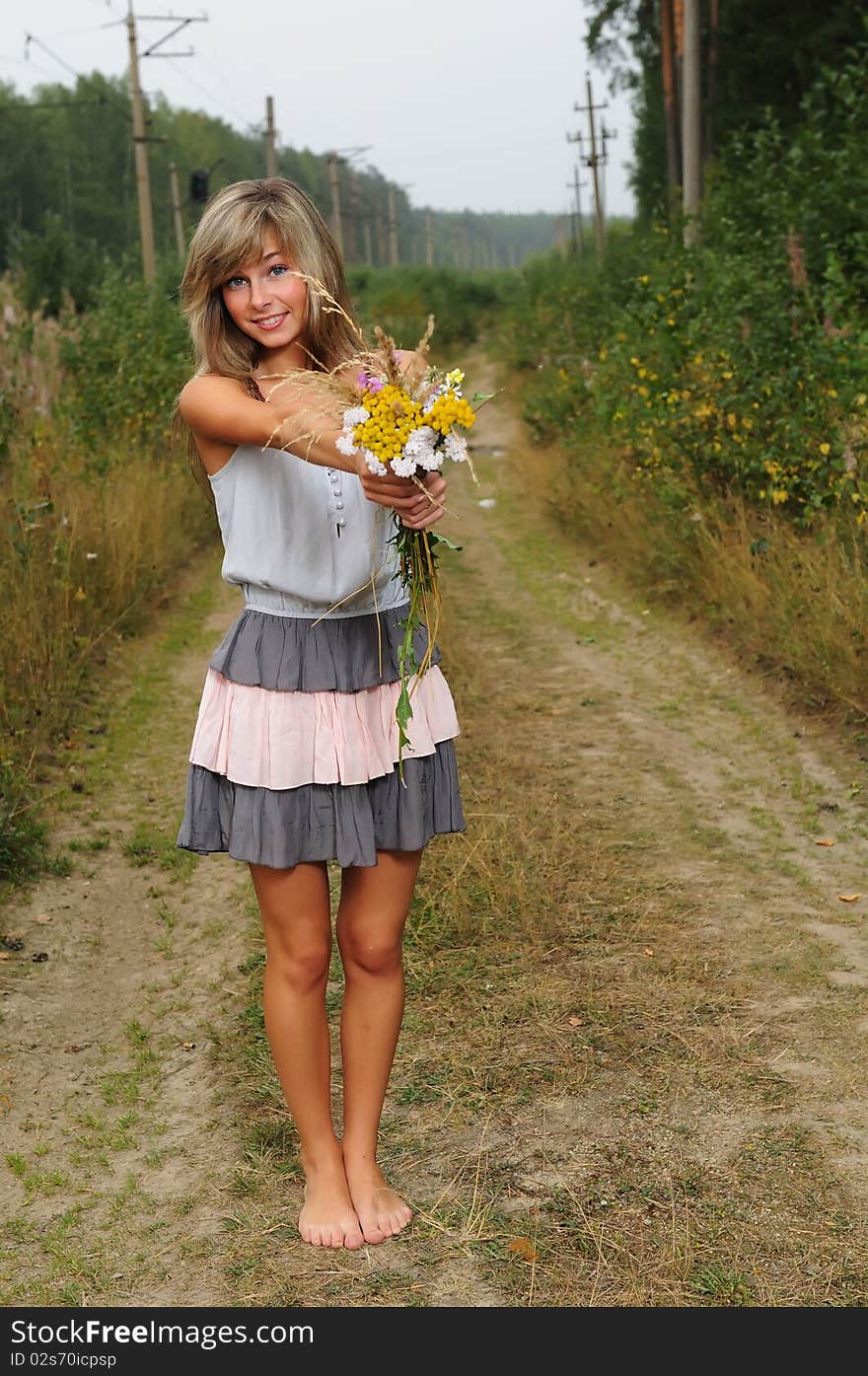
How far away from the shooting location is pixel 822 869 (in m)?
5.07

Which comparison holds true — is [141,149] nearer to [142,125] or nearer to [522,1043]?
[142,125]

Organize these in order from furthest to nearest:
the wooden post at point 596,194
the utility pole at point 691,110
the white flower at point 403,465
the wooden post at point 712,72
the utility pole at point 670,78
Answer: the wooden post at point 596,194 → the utility pole at point 670,78 → the wooden post at point 712,72 → the utility pole at point 691,110 → the white flower at point 403,465

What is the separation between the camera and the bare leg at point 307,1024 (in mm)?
2877

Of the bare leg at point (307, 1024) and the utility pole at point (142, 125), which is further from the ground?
the utility pole at point (142, 125)

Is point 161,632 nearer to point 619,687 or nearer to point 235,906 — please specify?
point 619,687

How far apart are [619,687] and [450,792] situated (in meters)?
4.63

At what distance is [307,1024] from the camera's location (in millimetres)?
2943

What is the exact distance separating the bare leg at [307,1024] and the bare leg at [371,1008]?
40 mm

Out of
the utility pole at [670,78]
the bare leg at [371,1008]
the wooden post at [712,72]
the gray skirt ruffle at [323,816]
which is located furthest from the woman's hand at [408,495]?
the utility pole at [670,78]

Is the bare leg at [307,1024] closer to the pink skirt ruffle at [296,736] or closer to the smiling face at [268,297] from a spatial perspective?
the pink skirt ruffle at [296,736]

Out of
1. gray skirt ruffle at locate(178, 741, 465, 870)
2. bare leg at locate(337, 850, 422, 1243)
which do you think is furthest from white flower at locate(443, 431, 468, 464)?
bare leg at locate(337, 850, 422, 1243)

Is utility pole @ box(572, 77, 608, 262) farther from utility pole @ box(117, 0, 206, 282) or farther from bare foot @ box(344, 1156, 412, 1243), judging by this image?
bare foot @ box(344, 1156, 412, 1243)

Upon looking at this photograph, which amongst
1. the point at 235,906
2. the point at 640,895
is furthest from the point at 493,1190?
the point at 235,906

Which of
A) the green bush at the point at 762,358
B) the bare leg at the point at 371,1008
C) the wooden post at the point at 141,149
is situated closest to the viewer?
the bare leg at the point at 371,1008
